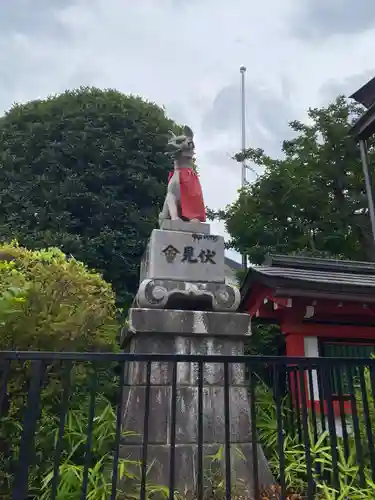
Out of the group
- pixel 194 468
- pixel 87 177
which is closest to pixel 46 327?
pixel 194 468

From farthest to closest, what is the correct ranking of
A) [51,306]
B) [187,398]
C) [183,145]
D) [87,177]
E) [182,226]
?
[87,177], [183,145], [182,226], [51,306], [187,398]

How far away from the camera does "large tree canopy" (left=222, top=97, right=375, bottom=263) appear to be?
44.9 feet

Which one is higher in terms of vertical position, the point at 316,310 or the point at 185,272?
the point at 316,310

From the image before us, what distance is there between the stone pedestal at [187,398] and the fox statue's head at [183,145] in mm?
2497

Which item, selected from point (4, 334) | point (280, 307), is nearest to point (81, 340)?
point (4, 334)

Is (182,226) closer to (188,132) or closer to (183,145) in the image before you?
(183,145)

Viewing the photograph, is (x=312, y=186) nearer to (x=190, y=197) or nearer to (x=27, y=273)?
(x=190, y=197)

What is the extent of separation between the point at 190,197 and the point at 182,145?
0.81 meters

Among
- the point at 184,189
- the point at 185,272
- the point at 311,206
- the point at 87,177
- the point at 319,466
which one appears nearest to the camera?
the point at 319,466

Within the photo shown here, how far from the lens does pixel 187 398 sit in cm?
462

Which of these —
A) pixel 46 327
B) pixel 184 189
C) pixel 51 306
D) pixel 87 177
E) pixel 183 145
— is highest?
pixel 87 177

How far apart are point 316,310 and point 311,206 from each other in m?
6.82

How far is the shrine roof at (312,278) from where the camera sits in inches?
288

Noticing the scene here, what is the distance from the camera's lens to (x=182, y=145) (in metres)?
6.29
